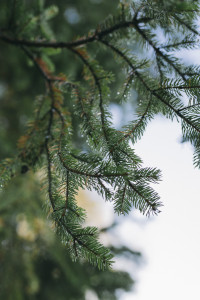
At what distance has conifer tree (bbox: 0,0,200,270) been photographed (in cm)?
76

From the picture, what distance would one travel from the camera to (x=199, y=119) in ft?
2.65

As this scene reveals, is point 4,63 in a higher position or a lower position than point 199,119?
higher

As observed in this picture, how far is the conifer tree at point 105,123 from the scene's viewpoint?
2.49 ft

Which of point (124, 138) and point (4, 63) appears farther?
point (4, 63)

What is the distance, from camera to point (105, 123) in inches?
34.7

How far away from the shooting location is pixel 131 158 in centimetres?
83

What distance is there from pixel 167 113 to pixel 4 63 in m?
3.00

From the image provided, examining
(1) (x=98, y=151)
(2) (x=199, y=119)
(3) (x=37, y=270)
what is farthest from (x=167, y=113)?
(3) (x=37, y=270)

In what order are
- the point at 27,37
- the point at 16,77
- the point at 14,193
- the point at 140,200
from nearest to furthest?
the point at 140,200 → the point at 27,37 → the point at 14,193 → the point at 16,77

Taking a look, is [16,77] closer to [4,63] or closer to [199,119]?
[4,63]

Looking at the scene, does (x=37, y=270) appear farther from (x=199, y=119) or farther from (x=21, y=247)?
(x=199, y=119)

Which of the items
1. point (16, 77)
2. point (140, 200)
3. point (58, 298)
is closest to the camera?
point (140, 200)

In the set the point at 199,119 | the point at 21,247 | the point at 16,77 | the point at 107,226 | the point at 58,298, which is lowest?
the point at 58,298

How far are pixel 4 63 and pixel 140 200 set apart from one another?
10.2ft
